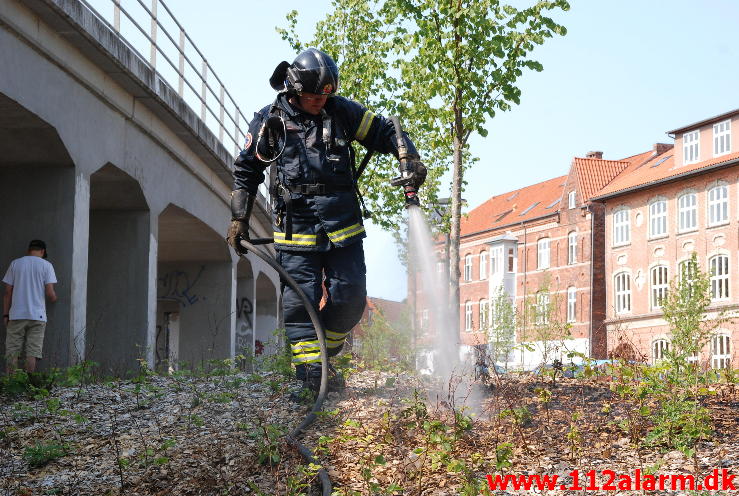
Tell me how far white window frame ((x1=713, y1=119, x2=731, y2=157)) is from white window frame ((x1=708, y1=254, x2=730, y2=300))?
493 cm

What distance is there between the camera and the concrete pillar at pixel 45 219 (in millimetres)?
11477

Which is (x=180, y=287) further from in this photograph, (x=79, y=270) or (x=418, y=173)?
(x=418, y=173)

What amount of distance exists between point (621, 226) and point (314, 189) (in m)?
47.5

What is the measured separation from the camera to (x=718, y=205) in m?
44.8

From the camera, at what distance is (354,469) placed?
4.90m

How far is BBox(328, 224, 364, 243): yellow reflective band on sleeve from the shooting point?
660 centimetres

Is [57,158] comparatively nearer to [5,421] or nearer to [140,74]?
[140,74]

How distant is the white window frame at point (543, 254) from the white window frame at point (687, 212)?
11921 millimetres

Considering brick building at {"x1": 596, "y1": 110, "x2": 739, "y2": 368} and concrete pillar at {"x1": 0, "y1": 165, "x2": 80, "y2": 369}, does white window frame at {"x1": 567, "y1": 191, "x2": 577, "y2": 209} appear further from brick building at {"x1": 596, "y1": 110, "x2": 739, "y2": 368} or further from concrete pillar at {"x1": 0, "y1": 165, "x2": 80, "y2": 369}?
concrete pillar at {"x1": 0, "y1": 165, "x2": 80, "y2": 369}

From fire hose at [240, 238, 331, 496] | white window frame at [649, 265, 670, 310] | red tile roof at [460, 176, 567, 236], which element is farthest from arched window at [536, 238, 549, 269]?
fire hose at [240, 238, 331, 496]

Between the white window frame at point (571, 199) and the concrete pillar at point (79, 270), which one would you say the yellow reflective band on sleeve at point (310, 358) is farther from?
the white window frame at point (571, 199)

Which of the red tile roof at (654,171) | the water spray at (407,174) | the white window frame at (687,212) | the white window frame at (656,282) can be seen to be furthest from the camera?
the white window frame at (656,282)

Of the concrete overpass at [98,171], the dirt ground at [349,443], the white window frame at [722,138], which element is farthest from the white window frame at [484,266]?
the dirt ground at [349,443]

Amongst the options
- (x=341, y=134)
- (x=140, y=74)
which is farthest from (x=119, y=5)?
(x=341, y=134)
